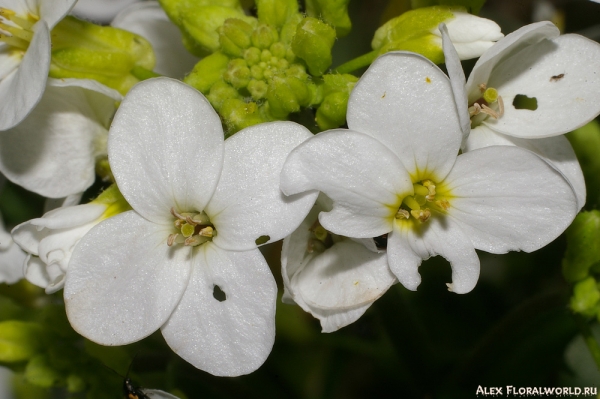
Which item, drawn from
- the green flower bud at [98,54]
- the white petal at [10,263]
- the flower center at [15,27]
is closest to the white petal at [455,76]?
the green flower bud at [98,54]

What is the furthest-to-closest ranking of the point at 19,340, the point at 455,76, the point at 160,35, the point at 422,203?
1. the point at 160,35
2. the point at 19,340
3. the point at 422,203
4. the point at 455,76

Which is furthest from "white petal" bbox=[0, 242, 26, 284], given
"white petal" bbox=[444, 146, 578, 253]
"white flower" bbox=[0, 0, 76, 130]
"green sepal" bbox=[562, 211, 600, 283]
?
"green sepal" bbox=[562, 211, 600, 283]

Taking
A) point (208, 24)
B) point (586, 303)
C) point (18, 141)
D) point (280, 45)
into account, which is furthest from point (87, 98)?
point (586, 303)

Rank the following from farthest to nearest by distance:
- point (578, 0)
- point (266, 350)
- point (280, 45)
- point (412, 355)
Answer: point (578, 0)
point (412, 355)
point (280, 45)
point (266, 350)

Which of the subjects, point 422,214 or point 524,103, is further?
point 524,103

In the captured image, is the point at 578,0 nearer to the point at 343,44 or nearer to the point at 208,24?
the point at 343,44

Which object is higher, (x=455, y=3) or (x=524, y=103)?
(x=455, y=3)

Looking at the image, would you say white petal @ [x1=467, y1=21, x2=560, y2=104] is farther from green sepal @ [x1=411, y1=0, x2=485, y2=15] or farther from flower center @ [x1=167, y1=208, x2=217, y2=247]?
flower center @ [x1=167, y1=208, x2=217, y2=247]

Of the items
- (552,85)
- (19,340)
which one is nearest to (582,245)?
(552,85)

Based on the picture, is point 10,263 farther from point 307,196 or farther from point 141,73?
point 307,196
